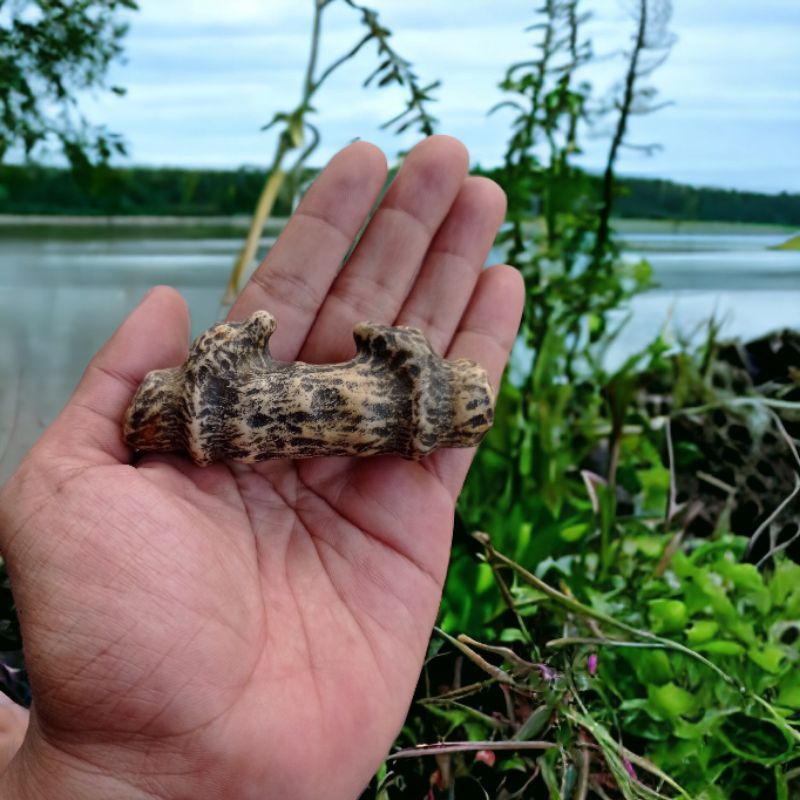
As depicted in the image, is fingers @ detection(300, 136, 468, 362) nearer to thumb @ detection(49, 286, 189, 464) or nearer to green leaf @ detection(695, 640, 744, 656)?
thumb @ detection(49, 286, 189, 464)

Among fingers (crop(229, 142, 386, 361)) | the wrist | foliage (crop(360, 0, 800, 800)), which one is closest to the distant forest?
foliage (crop(360, 0, 800, 800))

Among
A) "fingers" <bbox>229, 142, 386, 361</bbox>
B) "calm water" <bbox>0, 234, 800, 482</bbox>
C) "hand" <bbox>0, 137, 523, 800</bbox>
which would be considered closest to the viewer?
"hand" <bbox>0, 137, 523, 800</bbox>

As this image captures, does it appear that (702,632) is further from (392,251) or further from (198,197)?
(198,197)

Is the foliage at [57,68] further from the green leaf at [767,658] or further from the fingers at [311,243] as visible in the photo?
the green leaf at [767,658]

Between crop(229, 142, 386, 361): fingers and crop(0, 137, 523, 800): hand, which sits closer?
crop(0, 137, 523, 800): hand

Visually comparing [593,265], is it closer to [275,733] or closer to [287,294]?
[287,294]

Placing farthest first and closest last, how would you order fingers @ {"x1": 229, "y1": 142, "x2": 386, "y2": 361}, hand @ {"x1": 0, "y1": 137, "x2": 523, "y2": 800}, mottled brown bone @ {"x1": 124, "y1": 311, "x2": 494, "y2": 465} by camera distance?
fingers @ {"x1": 229, "y1": 142, "x2": 386, "y2": 361}, mottled brown bone @ {"x1": 124, "y1": 311, "x2": 494, "y2": 465}, hand @ {"x1": 0, "y1": 137, "x2": 523, "y2": 800}
